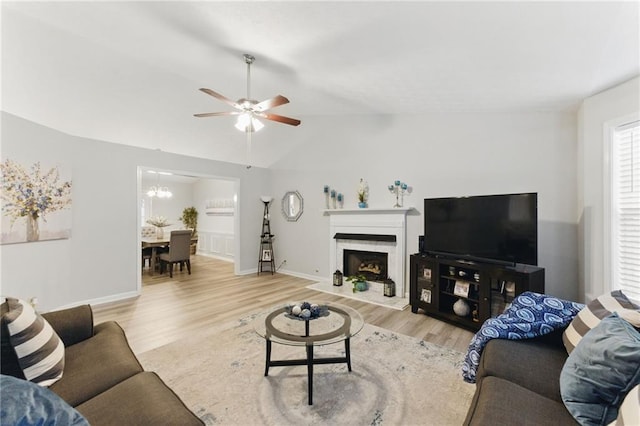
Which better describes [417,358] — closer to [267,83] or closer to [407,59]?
[407,59]

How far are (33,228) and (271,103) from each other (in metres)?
3.32

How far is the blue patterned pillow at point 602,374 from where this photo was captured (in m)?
1.03

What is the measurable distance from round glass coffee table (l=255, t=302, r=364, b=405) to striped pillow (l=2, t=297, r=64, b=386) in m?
1.11

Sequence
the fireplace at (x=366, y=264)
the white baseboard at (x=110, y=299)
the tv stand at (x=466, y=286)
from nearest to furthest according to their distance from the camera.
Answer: the tv stand at (x=466, y=286), the white baseboard at (x=110, y=299), the fireplace at (x=366, y=264)

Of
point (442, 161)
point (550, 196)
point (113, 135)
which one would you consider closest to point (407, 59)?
point (442, 161)

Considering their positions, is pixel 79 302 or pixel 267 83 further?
pixel 79 302

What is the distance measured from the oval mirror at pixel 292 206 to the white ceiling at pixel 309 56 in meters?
2.33

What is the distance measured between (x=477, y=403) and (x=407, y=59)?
2.40 m

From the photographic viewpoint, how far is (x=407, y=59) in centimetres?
225

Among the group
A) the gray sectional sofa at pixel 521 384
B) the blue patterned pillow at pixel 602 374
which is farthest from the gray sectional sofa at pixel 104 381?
the blue patterned pillow at pixel 602 374

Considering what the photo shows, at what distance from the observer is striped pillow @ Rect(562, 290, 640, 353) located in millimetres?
1434

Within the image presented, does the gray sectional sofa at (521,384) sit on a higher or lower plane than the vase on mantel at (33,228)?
lower

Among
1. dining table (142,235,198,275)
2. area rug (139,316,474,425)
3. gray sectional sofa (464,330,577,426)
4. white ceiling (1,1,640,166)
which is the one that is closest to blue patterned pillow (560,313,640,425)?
gray sectional sofa (464,330,577,426)

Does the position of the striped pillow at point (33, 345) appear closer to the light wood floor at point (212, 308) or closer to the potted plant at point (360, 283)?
the light wood floor at point (212, 308)
